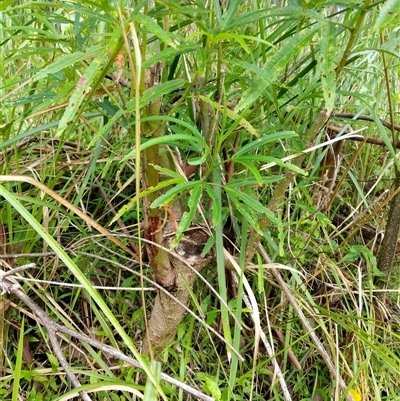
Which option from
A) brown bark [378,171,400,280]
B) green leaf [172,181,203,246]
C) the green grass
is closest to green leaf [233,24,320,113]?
the green grass

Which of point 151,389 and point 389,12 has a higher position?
point 389,12

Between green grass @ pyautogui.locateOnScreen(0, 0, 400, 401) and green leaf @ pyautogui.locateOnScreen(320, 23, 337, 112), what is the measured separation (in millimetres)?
62

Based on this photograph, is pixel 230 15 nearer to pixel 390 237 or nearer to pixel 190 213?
pixel 190 213

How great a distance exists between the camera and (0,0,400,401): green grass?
625 mm

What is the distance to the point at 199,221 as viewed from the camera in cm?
76

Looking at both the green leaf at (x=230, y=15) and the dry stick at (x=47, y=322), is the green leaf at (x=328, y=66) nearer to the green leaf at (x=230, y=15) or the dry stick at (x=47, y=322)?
the green leaf at (x=230, y=15)

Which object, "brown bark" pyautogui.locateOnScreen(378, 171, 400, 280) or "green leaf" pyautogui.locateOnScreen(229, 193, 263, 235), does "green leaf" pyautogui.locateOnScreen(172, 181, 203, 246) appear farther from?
"brown bark" pyautogui.locateOnScreen(378, 171, 400, 280)

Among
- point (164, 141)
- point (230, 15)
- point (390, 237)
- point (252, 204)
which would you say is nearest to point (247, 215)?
point (252, 204)

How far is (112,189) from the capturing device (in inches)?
40.1

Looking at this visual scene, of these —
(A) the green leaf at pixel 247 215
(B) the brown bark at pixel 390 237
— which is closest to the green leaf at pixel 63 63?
(A) the green leaf at pixel 247 215

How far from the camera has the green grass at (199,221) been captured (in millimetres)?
625

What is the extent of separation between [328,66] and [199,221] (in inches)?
14.6

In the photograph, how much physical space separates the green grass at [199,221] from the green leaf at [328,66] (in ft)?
0.20

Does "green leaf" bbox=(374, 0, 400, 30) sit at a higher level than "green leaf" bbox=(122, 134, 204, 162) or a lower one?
higher
